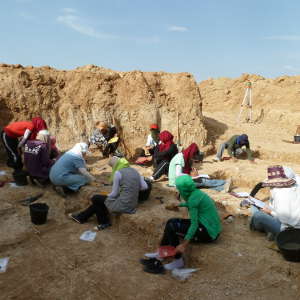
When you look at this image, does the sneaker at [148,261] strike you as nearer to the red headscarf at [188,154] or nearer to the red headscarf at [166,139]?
the red headscarf at [188,154]

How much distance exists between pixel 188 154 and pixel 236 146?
298cm

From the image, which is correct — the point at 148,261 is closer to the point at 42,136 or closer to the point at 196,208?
the point at 196,208

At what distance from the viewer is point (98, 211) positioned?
4.87 metres

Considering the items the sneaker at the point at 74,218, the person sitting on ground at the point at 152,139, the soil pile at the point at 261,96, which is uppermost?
the soil pile at the point at 261,96

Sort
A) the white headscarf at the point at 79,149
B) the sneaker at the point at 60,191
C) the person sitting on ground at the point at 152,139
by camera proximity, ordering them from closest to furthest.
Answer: the white headscarf at the point at 79,149, the sneaker at the point at 60,191, the person sitting on ground at the point at 152,139

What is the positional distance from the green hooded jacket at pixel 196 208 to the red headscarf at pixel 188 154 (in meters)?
2.64

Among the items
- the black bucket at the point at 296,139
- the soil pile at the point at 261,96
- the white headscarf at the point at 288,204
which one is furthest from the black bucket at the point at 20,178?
the soil pile at the point at 261,96

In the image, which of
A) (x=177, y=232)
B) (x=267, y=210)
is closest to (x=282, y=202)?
(x=267, y=210)

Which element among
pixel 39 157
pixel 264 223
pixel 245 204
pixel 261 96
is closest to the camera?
pixel 264 223

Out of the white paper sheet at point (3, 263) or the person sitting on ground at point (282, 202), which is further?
the person sitting on ground at point (282, 202)

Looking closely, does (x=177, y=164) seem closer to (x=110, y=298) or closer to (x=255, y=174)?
(x=255, y=174)

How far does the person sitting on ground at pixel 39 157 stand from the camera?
597 centimetres

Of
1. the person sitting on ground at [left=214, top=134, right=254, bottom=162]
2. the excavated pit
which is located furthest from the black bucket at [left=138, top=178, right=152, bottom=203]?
the person sitting on ground at [left=214, top=134, right=254, bottom=162]

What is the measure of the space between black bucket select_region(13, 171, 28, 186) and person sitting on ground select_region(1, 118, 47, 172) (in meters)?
0.22
